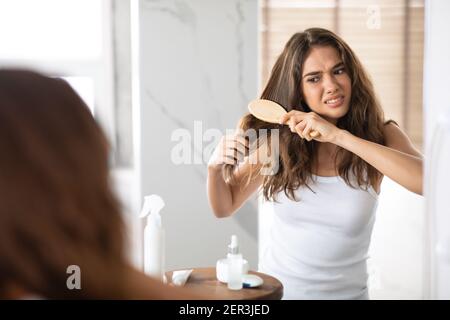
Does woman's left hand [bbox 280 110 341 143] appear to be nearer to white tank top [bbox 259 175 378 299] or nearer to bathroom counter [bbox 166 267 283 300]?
white tank top [bbox 259 175 378 299]

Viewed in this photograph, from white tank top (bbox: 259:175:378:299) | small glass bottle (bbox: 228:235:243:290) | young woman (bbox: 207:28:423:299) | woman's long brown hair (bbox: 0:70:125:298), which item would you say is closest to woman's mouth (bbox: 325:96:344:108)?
young woman (bbox: 207:28:423:299)

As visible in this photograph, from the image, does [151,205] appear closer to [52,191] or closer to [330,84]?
[330,84]

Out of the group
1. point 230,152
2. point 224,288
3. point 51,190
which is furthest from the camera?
point 230,152

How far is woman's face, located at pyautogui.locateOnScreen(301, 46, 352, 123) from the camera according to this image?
0.82 m

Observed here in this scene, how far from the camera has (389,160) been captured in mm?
773

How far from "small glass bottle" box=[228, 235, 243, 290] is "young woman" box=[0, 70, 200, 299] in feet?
1.26

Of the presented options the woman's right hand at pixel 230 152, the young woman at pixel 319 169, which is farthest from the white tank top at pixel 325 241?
the woman's right hand at pixel 230 152

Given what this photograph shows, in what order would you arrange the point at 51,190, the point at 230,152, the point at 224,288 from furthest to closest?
the point at 230,152 < the point at 224,288 < the point at 51,190

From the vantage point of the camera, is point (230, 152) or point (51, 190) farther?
point (230, 152)

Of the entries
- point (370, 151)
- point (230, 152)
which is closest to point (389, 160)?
point (370, 151)

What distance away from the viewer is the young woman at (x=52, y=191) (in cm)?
38

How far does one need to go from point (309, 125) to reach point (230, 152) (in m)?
0.15
